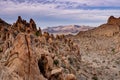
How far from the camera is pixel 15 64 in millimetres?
30312

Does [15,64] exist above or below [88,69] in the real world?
above

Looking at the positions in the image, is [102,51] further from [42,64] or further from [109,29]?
[42,64]


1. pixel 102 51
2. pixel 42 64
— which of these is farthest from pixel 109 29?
pixel 42 64

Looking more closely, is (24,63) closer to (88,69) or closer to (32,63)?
(32,63)

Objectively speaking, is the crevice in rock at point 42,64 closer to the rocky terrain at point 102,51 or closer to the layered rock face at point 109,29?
the rocky terrain at point 102,51

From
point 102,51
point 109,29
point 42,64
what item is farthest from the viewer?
point 109,29

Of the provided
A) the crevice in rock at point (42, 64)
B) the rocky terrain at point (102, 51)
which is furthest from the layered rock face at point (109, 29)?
the crevice in rock at point (42, 64)

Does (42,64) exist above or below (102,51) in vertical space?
above

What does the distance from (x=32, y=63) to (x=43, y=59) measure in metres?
6.41

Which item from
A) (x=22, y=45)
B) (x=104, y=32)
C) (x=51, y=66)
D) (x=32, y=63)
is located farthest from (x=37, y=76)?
(x=104, y=32)

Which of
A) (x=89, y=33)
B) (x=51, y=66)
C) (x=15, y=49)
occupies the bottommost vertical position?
(x=89, y=33)

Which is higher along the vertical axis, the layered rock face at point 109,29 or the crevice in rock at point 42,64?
the crevice in rock at point 42,64

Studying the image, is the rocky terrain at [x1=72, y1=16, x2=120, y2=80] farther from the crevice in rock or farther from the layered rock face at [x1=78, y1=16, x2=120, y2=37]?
the crevice in rock

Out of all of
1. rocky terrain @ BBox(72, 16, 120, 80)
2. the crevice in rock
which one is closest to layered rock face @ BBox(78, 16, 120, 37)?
rocky terrain @ BBox(72, 16, 120, 80)
